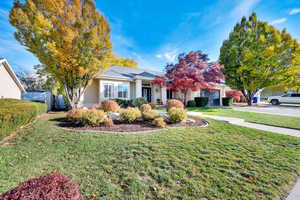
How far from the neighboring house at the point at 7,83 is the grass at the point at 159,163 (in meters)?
9.05

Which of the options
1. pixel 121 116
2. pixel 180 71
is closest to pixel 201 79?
pixel 180 71

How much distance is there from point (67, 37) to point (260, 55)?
68.7 feet

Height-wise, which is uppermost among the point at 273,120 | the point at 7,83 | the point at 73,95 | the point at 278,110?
the point at 7,83

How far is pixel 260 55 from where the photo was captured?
15.4 meters

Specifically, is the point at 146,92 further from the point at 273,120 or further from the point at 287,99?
the point at 287,99

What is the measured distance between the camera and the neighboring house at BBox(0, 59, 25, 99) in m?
9.66

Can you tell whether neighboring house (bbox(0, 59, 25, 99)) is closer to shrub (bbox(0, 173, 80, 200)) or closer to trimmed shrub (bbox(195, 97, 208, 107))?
shrub (bbox(0, 173, 80, 200))

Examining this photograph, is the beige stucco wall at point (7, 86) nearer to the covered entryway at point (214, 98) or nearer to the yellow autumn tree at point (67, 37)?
the yellow autumn tree at point (67, 37)

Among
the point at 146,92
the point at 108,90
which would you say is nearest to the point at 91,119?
the point at 108,90

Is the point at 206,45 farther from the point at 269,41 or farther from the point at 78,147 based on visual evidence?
the point at 78,147

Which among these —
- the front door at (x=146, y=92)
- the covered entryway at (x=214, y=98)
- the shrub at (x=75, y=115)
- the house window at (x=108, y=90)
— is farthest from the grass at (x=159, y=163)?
the covered entryway at (x=214, y=98)

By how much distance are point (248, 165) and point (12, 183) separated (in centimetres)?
530

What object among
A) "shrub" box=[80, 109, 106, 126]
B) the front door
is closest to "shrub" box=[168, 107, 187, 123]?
"shrub" box=[80, 109, 106, 126]

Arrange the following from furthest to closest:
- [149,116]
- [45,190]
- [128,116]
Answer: [149,116], [128,116], [45,190]
